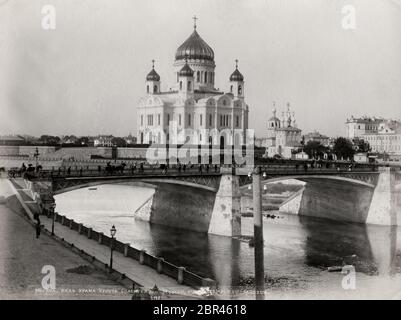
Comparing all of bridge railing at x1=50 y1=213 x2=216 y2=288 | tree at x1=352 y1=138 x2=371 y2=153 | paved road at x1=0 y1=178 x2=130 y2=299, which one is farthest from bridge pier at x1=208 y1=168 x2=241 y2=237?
tree at x1=352 y1=138 x2=371 y2=153

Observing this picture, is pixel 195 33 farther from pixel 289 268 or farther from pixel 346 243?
pixel 289 268

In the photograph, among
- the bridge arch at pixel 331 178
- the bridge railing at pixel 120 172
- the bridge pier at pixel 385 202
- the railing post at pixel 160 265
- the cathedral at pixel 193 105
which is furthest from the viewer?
the cathedral at pixel 193 105

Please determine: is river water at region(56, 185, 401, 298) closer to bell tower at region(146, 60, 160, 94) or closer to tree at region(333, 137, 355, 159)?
bell tower at region(146, 60, 160, 94)

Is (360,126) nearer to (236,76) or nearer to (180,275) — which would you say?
(236,76)

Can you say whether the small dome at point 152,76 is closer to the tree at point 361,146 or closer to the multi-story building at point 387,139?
the tree at point 361,146

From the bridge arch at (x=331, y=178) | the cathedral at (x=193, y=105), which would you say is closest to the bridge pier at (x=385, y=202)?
the bridge arch at (x=331, y=178)
